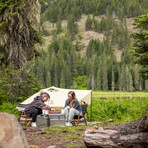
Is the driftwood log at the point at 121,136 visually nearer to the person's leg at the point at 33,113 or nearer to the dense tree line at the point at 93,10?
the person's leg at the point at 33,113

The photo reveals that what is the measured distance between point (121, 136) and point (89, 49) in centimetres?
14443

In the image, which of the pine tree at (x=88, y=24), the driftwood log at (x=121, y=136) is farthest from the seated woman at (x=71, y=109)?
the pine tree at (x=88, y=24)

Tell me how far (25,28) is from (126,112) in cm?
657

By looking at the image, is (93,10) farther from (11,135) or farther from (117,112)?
(11,135)

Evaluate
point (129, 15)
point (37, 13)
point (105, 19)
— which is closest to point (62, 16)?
point (105, 19)

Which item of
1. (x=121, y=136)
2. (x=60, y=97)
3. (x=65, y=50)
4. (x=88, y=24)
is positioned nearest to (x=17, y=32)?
(x=60, y=97)

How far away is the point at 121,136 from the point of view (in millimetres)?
3725

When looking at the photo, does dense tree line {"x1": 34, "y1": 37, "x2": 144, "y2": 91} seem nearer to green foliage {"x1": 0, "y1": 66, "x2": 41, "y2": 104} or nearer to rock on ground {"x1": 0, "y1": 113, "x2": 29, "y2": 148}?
green foliage {"x1": 0, "y1": 66, "x2": 41, "y2": 104}

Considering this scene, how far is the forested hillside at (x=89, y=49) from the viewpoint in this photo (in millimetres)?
102625

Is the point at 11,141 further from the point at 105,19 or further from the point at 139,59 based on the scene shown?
the point at 105,19

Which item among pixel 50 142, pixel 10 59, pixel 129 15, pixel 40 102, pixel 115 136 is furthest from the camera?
pixel 129 15

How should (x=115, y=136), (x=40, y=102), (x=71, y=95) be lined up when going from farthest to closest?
(x=71, y=95) → (x=40, y=102) → (x=115, y=136)

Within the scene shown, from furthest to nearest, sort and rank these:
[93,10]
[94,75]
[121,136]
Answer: [93,10] < [94,75] < [121,136]

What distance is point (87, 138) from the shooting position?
397 centimetres
